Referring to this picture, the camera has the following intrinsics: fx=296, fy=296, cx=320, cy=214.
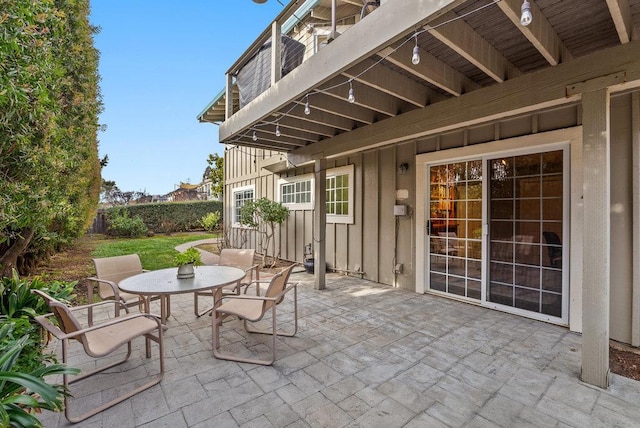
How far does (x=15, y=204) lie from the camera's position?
2.30 meters

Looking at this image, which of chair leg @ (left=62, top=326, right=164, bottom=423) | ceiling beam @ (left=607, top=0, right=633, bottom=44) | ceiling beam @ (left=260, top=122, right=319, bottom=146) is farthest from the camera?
ceiling beam @ (left=260, top=122, right=319, bottom=146)

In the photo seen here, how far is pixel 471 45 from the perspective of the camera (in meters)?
2.47

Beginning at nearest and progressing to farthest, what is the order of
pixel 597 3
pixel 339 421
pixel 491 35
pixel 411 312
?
pixel 339 421, pixel 597 3, pixel 491 35, pixel 411 312

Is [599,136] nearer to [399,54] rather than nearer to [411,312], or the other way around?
[399,54]

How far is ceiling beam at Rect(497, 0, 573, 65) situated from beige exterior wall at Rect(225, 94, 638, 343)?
3.53ft

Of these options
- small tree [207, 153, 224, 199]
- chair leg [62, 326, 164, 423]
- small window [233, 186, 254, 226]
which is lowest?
chair leg [62, 326, 164, 423]

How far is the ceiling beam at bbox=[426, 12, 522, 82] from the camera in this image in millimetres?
2227

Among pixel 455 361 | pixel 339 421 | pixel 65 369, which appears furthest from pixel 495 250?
pixel 65 369

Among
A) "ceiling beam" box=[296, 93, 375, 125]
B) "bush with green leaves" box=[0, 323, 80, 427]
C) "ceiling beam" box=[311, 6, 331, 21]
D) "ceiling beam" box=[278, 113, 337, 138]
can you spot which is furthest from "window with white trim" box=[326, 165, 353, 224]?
"bush with green leaves" box=[0, 323, 80, 427]

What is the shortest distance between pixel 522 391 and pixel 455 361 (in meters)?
0.55

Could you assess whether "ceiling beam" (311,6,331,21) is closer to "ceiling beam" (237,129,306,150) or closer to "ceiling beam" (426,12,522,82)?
"ceiling beam" (237,129,306,150)

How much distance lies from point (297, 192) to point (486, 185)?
459 centimetres

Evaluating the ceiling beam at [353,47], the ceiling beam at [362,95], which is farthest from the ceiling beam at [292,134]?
the ceiling beam at [362,95]

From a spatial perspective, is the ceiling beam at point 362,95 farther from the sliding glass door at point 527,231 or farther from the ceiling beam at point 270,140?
the ceiling beam at point 270,140
